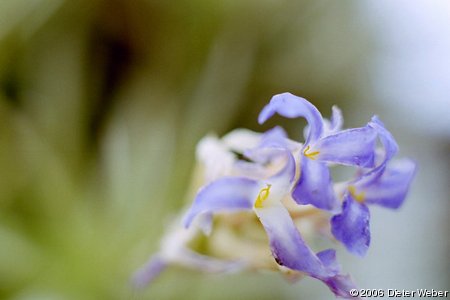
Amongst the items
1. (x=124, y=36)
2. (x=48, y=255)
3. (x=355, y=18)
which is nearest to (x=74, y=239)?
(x=48, y=255)

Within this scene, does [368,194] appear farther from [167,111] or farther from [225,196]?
[167,111]

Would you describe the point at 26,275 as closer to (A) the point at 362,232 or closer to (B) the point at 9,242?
(B) the point at 9,242

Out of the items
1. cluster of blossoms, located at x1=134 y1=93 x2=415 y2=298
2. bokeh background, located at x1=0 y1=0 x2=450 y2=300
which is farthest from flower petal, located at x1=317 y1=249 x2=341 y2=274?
bokeh background, located at x1=0 y1=0 x2=450 y2=300

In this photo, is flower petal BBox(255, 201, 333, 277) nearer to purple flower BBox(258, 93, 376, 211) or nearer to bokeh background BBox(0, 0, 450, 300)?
purple flower BBox(258, 93, 376, 211)

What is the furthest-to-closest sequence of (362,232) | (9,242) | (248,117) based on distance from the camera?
(248,117), (9,242), (362,232)

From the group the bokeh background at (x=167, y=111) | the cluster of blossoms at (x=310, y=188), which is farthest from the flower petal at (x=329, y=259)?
the bokeh background at (x=167, y=111)

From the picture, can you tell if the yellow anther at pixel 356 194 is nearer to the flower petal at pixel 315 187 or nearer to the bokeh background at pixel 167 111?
the flower petal at pixel 315 187
